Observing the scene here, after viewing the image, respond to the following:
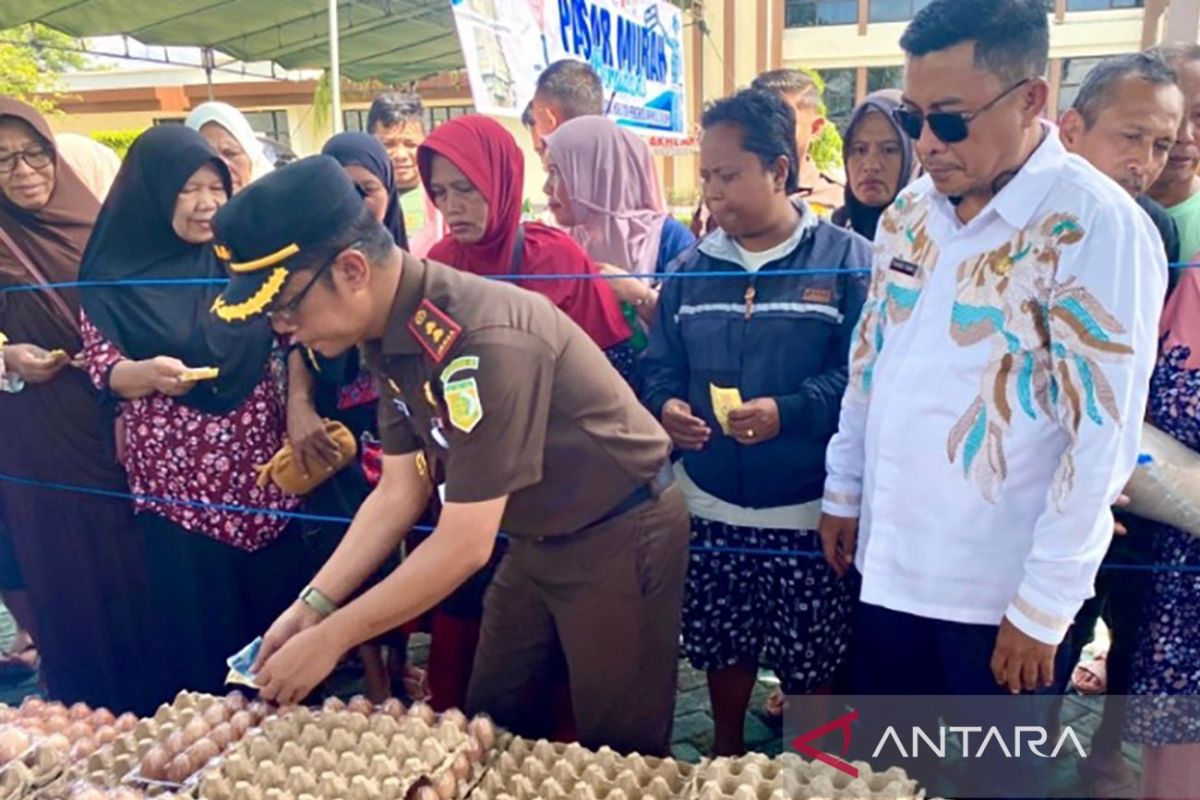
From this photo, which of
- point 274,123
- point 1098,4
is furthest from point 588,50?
point 1098,4

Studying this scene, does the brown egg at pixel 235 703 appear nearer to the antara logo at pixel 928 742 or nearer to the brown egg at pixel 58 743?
the brown egg at pixel 58 743

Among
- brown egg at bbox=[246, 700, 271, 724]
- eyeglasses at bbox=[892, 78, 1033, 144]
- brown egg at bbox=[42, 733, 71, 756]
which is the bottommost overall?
brown egg at bbox=[42, 733, 71, 756]

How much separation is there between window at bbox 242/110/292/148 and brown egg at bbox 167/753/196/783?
20.6 m

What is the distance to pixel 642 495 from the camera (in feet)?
5.76

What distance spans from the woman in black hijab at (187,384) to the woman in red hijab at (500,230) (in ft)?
1.93

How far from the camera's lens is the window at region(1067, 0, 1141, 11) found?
21.1m

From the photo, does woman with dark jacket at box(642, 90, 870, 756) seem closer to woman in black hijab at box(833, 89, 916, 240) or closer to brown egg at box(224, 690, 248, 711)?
woman in black hijab at box(833, 89, 916, 240)

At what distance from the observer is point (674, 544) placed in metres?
1.80

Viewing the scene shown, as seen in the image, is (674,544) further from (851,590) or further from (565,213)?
(565,213)

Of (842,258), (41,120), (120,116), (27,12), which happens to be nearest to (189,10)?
(27,12)

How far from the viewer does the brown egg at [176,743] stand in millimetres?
1533

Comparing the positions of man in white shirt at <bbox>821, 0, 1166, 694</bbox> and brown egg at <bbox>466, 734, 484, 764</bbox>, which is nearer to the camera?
man in white shirt at <bbox>821, 0, 1166, 694</bbox>

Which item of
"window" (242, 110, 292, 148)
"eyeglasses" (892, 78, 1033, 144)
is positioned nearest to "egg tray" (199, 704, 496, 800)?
"eyeglasses" (892, 78, 1033, 144)

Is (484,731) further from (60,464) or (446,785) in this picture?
(60,464)
